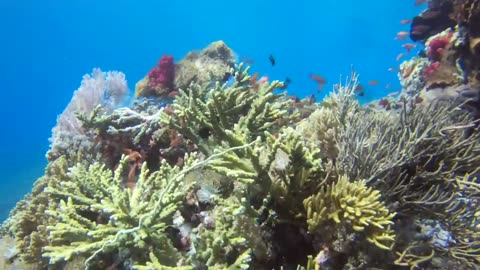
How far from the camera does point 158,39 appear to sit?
144m

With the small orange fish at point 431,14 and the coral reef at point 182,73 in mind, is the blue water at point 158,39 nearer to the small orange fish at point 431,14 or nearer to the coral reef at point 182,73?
the small orange fish at point 431,14

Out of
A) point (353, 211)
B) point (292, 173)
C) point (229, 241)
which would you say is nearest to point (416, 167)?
point (353, 211)

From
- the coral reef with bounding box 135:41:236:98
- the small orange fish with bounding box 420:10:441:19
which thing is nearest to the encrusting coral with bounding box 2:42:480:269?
the coral reef with bounding box 135:41:236:98

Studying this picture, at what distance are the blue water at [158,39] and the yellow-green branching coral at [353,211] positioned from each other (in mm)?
91272

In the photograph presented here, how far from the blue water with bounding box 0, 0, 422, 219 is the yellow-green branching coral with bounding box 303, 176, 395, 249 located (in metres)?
91.3

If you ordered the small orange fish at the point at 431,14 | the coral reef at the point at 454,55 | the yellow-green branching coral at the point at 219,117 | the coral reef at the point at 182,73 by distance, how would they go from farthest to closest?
1. the small orange fish at the point at 431,14
2. the coral reef at the point at 182,73
3. the coral reef at the point at 454,55
4. the yellow-green branching coral at the point at 219,117

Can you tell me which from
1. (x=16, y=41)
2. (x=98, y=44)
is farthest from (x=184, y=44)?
(x=16, y=41)

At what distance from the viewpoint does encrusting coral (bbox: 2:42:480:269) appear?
8.36 feet

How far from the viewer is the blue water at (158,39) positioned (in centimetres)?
10888

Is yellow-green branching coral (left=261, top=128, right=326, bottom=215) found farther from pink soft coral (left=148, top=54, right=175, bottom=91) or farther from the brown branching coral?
pink soft coral (left=148, top=54, right=175, bottom=91)

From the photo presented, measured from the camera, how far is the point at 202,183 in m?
3.34

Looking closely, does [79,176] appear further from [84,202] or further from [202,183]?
[202,183]

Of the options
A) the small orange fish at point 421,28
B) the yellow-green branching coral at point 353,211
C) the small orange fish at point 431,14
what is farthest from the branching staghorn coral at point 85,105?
the small orange fish at point 431,14

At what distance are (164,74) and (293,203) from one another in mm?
5525
